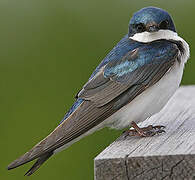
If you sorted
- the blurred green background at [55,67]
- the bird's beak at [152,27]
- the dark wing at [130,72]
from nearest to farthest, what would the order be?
the dark wing at [130,72] → the bird's beak at [152,27] → the blurred green background at [55,67]

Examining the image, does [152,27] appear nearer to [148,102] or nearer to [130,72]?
[130,72]

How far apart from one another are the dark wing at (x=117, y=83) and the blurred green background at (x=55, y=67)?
4.11ft

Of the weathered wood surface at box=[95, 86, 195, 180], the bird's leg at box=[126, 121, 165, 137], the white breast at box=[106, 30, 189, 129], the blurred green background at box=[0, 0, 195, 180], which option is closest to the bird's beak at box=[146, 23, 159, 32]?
the white breast at box=[106, 30, 189, 129]

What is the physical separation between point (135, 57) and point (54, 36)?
178 centimetres

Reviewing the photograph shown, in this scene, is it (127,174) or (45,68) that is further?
(45,68)

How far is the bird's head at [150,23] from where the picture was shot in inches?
125

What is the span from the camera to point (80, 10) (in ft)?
16.9

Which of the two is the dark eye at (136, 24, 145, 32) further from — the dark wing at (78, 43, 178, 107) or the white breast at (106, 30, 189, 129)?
the white breast at (106, 30, 189, 129)

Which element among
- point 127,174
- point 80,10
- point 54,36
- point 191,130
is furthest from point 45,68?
point 127,174

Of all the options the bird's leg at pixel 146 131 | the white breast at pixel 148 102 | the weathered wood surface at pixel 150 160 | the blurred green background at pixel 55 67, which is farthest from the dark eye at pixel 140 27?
the blurred green background at pixel 55 67

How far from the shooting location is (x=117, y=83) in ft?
10.1

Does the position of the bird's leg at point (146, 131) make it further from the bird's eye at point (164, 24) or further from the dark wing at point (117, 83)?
the bird's eye at point (164, 24)

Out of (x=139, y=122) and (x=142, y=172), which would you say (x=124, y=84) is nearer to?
(x=139, y=122)

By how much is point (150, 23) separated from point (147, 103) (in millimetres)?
375
